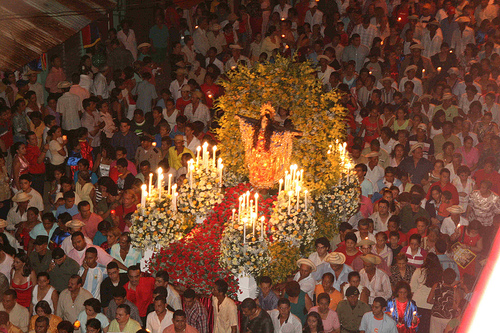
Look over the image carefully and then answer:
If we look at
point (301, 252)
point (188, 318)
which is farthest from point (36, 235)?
point (301, 252)

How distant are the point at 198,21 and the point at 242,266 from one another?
11978mm

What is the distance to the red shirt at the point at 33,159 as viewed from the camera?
15.1 metres

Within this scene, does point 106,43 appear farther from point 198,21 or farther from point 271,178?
point 271,178

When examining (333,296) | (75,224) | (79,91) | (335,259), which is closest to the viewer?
(333,296)

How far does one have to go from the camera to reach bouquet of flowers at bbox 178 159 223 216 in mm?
13055

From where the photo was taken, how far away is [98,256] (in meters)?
11.6

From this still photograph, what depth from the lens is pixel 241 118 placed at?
554 inches

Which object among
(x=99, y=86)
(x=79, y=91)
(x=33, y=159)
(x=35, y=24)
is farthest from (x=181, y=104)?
(x=33, y=159)

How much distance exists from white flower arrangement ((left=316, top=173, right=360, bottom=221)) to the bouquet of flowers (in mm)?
2221

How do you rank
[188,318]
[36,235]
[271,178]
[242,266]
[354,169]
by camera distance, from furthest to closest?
1. [354,169]
2. [271,178]
3. [36,235]
4. [242,266]
5. [188,318]

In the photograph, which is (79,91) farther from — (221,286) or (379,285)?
(379,285)

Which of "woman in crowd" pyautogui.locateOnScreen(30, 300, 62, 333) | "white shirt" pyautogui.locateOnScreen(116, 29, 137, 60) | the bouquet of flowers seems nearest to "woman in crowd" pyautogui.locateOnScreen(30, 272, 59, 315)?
"woman in crowd" pyautogui.locateOnScreen(30, 300, 62, 333)

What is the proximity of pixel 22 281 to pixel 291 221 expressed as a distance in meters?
4.61

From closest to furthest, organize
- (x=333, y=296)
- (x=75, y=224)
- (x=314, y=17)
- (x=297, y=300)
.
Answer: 1. (x=297, y=300)
2. (x=333, y=296)
3. (x=75, y=224)
4. (x=314, y=17)
